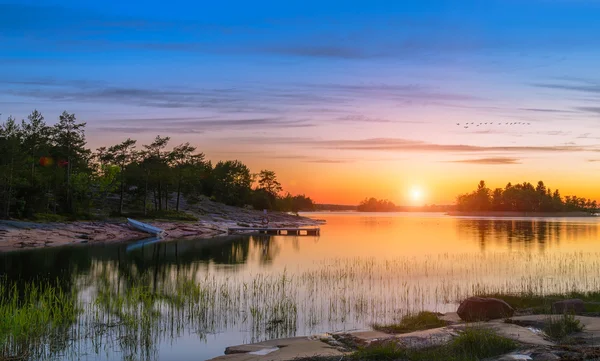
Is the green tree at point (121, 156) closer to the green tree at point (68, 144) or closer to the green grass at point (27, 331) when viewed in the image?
the green tree at point (68, 144)

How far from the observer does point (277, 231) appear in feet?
311

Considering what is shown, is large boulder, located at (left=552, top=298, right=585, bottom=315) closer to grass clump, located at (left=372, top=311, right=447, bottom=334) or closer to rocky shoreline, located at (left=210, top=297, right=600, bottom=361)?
rocky shoreline, located at (left=210, top=297, right=600, bottom=361)

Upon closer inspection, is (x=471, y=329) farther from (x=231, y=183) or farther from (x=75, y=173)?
(x=231, y=183)

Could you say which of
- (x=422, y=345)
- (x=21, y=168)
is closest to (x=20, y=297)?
(x=422, y=345)

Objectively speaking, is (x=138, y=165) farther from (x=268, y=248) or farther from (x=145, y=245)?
(x=268, y=248)

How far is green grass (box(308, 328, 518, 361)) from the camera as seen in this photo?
565 inches

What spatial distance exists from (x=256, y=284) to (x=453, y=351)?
19535 millimetres

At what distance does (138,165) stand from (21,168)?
32831 millimetres

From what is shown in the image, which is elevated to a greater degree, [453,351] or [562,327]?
[562,327]

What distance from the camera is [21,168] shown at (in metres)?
67.1

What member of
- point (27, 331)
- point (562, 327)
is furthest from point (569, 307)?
point (27, 331)

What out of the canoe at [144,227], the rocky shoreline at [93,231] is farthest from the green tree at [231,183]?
the canoe at [144,227]

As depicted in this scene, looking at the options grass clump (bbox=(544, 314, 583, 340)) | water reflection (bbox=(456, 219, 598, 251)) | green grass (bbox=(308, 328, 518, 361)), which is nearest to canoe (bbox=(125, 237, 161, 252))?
water reflection (bbox=(456, 219, 598, 251))

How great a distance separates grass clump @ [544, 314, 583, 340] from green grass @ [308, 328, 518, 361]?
264cm
